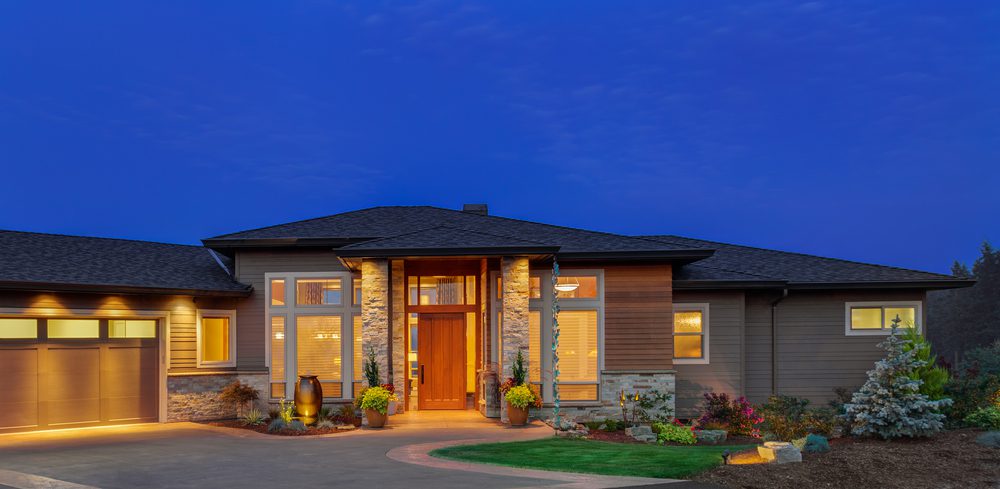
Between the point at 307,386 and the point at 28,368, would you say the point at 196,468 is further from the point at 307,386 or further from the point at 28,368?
the point at 28,368

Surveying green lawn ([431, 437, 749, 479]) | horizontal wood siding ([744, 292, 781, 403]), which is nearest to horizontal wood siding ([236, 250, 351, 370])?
green lawn ([431, 437, 749, 479])

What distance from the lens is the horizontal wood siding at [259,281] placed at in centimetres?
1928

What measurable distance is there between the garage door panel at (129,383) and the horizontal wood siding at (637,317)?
9.48 meters

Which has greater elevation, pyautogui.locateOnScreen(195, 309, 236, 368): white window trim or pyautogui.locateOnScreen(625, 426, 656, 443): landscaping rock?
pyautogui.locateOnScreen(195, 309, 236, 368): white window trim

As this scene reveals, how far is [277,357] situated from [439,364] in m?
3.53

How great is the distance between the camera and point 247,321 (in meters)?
19.4

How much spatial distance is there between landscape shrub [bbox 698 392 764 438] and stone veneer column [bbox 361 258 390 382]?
6.56 meters

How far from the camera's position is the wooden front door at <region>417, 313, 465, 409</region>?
63.0 ft

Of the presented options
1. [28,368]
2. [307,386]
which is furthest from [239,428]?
[28,368]

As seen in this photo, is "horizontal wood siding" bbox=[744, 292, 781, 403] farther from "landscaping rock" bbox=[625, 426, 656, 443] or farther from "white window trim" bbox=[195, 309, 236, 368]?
"white window trim" bbox=[195, 309, 236, 368]

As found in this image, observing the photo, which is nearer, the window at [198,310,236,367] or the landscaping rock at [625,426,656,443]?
the landscaping rock at [625,426,656,443]

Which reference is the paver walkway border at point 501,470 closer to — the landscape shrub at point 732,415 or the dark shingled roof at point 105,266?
the landscape shrub at point 732,415

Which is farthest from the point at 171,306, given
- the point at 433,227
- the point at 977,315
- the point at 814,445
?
the point at 977,315

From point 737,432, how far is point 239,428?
9.67 meters
